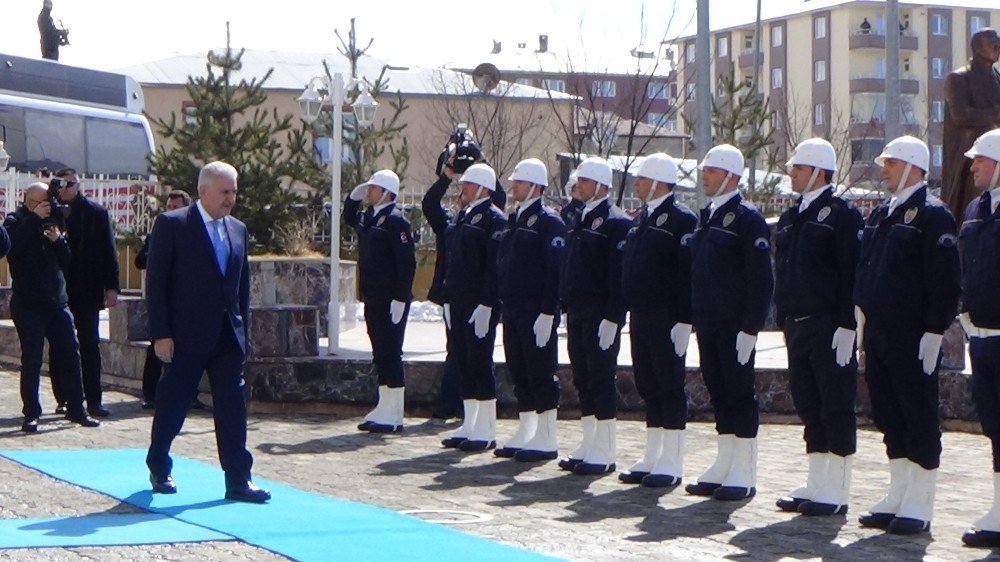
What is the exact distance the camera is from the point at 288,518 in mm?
9906

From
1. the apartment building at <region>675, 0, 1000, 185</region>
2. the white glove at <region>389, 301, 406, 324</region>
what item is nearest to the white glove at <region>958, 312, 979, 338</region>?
the white glove at <region>389, 301, 406, 324</region>

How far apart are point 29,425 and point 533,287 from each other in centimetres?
442

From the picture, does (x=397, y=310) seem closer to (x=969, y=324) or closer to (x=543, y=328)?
(x=543, y=328)

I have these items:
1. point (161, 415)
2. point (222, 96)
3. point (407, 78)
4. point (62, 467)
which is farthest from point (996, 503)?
point (407, 78)

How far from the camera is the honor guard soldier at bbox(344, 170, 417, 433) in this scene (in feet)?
48.1

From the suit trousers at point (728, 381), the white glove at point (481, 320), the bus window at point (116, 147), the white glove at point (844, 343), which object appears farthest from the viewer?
the bus window at point (116, 147)

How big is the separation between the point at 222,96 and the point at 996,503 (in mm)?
20519

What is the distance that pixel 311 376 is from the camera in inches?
636

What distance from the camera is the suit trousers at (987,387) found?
940 cm

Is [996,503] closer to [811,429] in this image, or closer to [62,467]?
[811,429]

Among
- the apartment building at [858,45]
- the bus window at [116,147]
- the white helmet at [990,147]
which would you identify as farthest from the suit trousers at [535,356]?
the apartment building at [858,45]

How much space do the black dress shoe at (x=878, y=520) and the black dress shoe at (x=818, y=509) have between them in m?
0.40

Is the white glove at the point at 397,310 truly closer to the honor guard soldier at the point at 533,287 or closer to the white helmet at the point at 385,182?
the white helmet at the point at 385,182

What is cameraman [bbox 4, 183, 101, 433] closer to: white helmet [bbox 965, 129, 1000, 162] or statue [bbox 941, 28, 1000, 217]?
white helmet [bbox 965, 129, 1000, 162]
